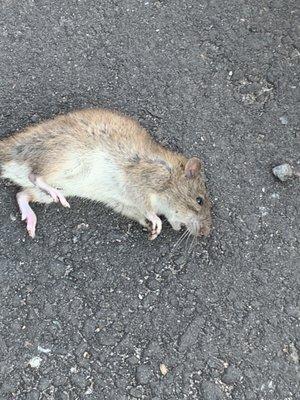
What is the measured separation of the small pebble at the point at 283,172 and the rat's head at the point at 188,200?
0.52 metres

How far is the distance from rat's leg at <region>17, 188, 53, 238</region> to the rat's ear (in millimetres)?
895

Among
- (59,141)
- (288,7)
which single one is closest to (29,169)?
(59,141)

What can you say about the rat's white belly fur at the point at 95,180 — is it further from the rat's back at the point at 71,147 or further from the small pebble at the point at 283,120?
the small pebble at the point at 283,120

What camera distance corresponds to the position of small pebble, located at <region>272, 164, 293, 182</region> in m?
4.21

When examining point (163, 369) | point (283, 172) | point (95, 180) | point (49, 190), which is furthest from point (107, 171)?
point (163, 369)

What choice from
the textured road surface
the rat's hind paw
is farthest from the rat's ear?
the rat's hind paw

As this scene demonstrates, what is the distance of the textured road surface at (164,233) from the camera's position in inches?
146

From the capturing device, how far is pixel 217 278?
3.97 m

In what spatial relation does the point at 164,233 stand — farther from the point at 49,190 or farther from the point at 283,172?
the point at 283,172

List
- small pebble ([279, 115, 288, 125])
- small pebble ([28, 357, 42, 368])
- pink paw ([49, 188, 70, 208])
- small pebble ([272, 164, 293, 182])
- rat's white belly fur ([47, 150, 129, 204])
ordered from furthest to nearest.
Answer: small pebble ([279, 115, 288, 125])
small pebble ([272, 164, 293, 182])
rat's white belly fur ([47, 150, 129, 204])
pink paw ([49, 188, 70, 208])
small pebble ([28, 357, 42, 368])

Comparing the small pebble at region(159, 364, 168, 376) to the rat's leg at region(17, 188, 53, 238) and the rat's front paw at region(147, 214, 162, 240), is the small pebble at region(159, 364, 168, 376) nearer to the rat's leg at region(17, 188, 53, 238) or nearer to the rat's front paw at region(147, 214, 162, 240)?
the rat's front paw at region(147, 214, 162, 240)

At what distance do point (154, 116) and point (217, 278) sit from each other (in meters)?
1.23

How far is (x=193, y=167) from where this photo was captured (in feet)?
13.1

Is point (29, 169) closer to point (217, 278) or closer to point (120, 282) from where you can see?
point (120, 282)
